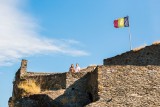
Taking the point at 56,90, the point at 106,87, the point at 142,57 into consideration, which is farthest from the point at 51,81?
the point at 106,87

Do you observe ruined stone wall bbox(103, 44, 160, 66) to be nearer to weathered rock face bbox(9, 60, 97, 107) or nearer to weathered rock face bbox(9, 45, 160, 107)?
weathered rock face bbox(9, 45, 160, 107)

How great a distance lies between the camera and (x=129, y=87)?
25.3 meters

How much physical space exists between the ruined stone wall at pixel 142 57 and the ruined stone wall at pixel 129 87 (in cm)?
667

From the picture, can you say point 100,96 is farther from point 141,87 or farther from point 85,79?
point 85,79

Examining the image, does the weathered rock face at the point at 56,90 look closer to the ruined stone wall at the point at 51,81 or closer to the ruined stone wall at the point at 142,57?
the ruined stone wall at the point at 51,81

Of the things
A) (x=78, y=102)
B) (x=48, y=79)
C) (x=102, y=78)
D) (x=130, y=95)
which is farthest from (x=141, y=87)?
(x=48, y=79)

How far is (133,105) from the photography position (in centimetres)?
2422

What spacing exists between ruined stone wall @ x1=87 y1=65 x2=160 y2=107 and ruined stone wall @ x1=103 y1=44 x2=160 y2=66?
6670 mm

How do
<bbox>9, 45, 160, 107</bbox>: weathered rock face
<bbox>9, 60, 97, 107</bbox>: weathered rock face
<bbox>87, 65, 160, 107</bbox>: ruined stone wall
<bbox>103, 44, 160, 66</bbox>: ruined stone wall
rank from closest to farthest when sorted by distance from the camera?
<bbox>87, 65, 160, 107</bbox>: ruined stone wall
<bbox>9, 45, 160, 107</bbox>: weathered rock face
<bbox>9, 60, 97, 107</bbox>: weathered rock face
<bbox>103, 44, 160, 66</bbox>: ruined stone wall

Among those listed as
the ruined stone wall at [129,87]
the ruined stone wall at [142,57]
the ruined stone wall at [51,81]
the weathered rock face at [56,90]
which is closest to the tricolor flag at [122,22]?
the ruined stone wall at [142,57]

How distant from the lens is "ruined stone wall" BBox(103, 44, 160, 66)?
1294 inches

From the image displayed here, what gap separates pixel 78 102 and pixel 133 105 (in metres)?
6.18

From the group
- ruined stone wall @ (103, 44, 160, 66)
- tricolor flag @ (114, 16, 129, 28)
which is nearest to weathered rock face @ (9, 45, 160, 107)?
ruined stone wall @ (103, 44, 160, 66)

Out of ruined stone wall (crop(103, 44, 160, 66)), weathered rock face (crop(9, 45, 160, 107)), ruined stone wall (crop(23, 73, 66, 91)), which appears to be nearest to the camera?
weathered rock face (crop(9, 45, 160, 107))
